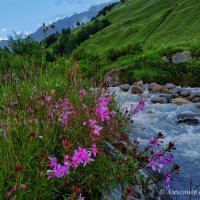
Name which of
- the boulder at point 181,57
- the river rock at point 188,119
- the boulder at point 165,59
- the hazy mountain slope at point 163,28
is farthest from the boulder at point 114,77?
the hazy mountain slope at point 163,28

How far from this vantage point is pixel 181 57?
25562 millimetres

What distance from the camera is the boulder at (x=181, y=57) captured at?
25.3 m

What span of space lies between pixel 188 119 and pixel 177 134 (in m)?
1.41

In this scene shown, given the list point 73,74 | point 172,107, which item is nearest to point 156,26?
point 172,107

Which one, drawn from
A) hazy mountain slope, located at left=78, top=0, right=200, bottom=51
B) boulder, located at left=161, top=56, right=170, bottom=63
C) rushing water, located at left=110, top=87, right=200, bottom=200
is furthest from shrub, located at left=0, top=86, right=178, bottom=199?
hazy mountain slope, located at left=78, top=0, right=200, bottom=51

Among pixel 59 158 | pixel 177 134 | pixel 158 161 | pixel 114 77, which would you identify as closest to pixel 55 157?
pixel 59 158

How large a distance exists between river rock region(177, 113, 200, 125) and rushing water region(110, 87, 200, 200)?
203mm

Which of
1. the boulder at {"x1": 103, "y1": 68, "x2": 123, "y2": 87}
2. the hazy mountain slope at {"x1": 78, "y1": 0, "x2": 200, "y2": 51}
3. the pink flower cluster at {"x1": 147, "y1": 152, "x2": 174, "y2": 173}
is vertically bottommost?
the hazy mountain slope at {"x1": 78, "y1": 0, "x2": 200, "y2": 51}

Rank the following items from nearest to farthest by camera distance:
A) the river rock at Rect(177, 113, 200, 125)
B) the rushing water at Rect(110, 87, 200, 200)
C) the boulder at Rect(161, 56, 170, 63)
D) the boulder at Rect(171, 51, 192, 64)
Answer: the rushing water at Rect(110, 87, 200, 200) → the river rock at Rect(177, 113, 200, 125) → the boulder at Rect(171, 51, 192, 64) → the boulder at Rect(161, 56, 170, 63)

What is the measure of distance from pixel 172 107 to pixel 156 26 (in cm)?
6029

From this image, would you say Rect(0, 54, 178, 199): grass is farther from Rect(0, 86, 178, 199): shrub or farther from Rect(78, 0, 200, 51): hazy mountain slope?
Rect(78, 0, 200, 51): hazy mountain slope

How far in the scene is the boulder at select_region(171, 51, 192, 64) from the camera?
83.1ft

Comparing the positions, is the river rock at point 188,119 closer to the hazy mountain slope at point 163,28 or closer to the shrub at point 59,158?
the shrub at point 59,158

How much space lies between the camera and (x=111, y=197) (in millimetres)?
4605
